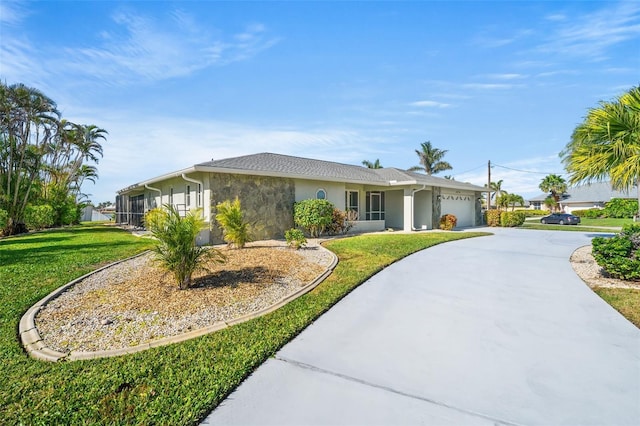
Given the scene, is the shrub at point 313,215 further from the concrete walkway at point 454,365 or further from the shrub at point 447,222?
the shrub at point 447,222

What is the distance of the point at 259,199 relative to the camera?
1314 centimetres

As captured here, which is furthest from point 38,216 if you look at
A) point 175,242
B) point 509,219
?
point 509,219

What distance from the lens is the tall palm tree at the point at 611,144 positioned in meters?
8.27

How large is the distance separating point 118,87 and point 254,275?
10293 mm

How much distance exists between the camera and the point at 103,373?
3.35m

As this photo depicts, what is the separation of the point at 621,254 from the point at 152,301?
32.2ft

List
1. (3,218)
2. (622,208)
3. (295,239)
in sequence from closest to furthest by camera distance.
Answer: (295,239) → (3,218) → (622,208)

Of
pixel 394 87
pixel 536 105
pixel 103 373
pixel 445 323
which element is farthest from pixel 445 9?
pixel 103 373

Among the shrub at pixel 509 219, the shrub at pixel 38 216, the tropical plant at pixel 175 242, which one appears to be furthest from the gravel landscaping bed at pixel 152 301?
the shrub at pixel 509 219

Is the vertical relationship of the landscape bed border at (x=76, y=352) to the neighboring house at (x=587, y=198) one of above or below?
below

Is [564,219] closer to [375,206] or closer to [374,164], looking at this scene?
[374,164]

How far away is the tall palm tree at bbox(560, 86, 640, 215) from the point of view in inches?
325

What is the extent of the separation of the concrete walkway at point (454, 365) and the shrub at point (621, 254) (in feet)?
5.21

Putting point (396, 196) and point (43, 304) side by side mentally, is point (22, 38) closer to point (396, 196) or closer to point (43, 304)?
point (43, 304)
